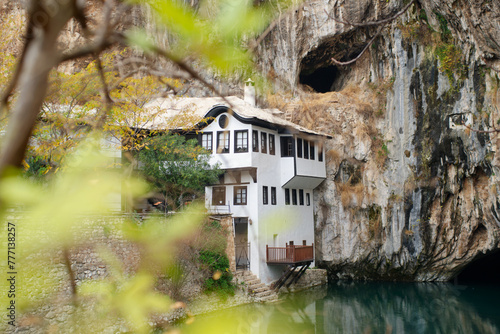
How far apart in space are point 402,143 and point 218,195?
10157 millimetres

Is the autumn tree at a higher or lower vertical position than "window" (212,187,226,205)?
higher

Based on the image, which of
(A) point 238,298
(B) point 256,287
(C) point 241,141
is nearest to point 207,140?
(C) point 241,141

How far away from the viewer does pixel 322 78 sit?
3002 cm

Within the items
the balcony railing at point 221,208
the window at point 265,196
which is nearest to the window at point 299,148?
the window at point 265,196

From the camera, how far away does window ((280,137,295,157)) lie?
22.2 m

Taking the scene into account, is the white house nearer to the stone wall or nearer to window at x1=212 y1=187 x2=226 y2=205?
window at x1=212 y1=187 x2=226 y2=205

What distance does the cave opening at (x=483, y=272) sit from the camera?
25.2 meters

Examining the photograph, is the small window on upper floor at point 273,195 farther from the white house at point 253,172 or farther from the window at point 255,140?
the window at point 255,140

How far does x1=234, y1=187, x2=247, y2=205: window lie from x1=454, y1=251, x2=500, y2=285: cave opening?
13.7 meters

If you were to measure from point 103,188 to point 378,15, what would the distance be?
2462 centimetres

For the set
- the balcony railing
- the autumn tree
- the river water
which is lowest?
the river water

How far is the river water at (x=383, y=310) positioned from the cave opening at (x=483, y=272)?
2.54 m

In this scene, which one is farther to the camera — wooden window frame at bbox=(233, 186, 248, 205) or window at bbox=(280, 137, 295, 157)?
window at bbox=(280, 137, 295, 157)

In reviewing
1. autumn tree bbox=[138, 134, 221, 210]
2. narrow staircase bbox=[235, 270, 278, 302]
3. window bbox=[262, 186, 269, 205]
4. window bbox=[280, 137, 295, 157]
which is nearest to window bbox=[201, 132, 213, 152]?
autumn tree bbox=[138, 134, 221, 210]
